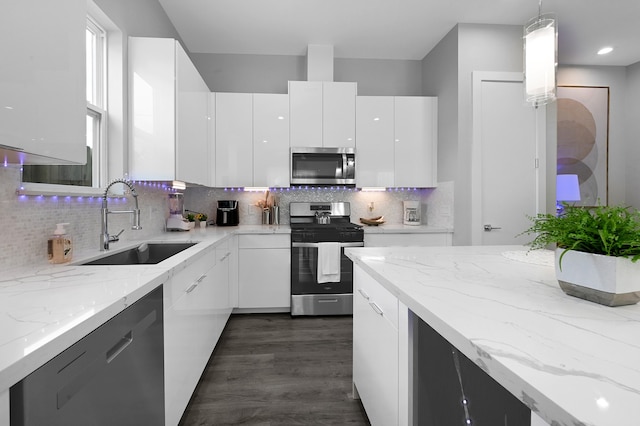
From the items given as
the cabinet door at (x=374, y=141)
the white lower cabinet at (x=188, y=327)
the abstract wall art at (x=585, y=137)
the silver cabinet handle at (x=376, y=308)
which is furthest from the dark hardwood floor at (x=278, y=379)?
the abstract wall art at (x=585, y=137)

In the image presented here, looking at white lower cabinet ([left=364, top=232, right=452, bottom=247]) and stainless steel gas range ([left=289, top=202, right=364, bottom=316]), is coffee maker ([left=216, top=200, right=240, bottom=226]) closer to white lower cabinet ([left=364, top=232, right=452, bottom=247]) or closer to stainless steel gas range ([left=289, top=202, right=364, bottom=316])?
stainless steel gas range ([left=289, top=202, right=364, bottom=316])

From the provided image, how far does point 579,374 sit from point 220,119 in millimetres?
3607

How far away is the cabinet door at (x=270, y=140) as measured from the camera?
362cm

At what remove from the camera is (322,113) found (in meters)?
3.63

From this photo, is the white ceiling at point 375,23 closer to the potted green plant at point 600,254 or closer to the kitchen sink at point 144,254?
the kitchen sink at point 144,254

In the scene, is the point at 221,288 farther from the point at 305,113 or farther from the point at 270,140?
the point at 305,113

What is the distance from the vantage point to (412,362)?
115 centimetres

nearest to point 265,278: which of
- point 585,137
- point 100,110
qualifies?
point 100,110

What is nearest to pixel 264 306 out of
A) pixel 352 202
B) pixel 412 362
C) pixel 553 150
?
pixel 352 202

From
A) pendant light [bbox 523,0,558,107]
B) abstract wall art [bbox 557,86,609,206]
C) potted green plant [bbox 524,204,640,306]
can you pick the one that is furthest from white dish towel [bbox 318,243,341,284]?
abstract wall art [bbox 557,86,609,206]

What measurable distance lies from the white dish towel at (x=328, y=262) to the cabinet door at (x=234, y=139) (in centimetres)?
110

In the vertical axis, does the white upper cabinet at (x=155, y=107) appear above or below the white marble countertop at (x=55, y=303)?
above

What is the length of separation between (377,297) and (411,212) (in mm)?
2584

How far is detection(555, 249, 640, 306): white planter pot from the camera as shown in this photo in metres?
0.82
